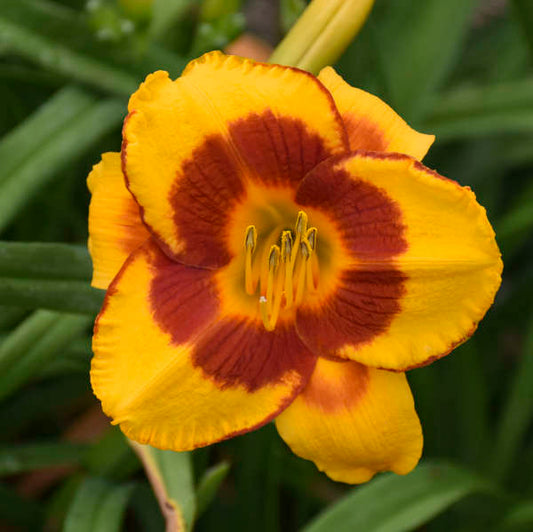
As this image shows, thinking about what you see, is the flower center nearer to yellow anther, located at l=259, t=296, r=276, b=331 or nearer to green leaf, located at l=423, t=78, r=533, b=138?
yellow anther, located at l=259, t=296, r=276, b=331

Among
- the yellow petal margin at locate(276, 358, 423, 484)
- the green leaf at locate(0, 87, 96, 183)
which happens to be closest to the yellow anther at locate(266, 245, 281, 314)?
the yellow petal margin at locate(276, 358, 423, 484)

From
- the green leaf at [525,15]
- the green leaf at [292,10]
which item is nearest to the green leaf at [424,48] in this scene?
the green leaf at [525,15]

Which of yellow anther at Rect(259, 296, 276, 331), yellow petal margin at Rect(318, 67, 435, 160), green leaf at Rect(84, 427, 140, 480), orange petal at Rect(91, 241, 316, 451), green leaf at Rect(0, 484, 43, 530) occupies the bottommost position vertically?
green leaf at Rect(0, 484, 43, 530)

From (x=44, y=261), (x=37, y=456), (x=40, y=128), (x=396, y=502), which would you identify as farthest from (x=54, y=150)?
(x=396, y=502)

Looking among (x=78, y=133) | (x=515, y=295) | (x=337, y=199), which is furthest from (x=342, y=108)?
(x=515, y=295)

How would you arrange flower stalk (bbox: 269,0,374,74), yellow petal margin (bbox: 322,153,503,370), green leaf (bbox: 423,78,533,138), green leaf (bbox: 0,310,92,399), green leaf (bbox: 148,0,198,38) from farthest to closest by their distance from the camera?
green leaf (bbox: 423,78,533,138)
green leaf (bbox: 148,0,198,38)
green leaf (bbox: 0,310,92,399)
flower stalk (bbox: 269,0,374,74)
yellow petal margin (bbox: 322,153,503,370)

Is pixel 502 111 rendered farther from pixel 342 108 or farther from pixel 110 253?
pixel 110 253
